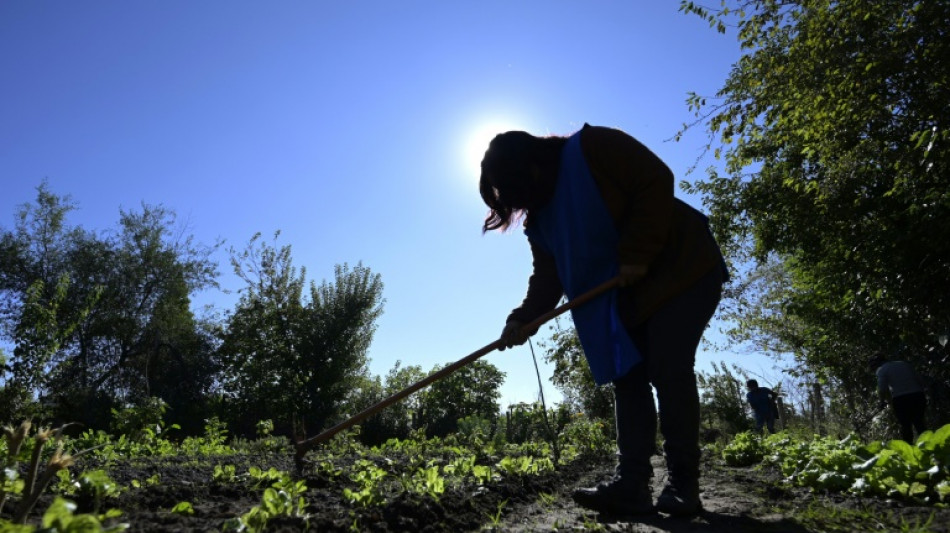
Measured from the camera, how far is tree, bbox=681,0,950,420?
5.71 meters

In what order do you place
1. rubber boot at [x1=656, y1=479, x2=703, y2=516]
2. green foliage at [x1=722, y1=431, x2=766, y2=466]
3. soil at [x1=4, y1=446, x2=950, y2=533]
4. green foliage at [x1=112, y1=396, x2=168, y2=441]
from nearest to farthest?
soil at [x1=4, y1=446, x2=950, y2=533], rubber boot at [x1=656, y1=479, x2=703, y2=516], green foliage at [x1=722, y1=431, x2=766, y2=466], green foliage at [x1=112, y1=396, x2=168, y2=441]

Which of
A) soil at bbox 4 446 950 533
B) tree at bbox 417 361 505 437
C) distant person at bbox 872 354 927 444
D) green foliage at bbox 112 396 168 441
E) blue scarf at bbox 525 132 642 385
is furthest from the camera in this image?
tree at bbox 417 361 505 437

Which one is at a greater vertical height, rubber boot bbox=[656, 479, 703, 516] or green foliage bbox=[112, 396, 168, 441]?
green foliage bbox=[112, 396, 168, 441]

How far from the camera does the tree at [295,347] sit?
467 inches

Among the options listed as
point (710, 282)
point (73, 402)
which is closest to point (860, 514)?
point (710, 282)

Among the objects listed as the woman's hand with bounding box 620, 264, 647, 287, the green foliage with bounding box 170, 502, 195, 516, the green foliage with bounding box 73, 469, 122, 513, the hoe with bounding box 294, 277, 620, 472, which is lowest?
the green foliage with bounding box 170, 502, 195, 516

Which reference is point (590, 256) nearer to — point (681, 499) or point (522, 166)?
point (522, 166)

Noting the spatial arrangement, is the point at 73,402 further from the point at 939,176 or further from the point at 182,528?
the point at 939,176

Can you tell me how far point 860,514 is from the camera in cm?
219

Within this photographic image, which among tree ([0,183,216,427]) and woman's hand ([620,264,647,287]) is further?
tree ([0,183,216,427])

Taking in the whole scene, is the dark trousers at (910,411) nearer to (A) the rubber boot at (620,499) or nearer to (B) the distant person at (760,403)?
(B) the distant person at (760,403)

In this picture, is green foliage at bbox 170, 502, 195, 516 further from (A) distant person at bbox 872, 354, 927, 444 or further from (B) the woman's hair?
(A) distant person at bbox 872, 354, 927, 444

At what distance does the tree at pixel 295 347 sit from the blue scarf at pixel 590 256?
6255 millimetres

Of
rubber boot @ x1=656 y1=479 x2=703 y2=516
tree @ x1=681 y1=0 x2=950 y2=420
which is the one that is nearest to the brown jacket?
rubber boot @ x1=656 y1=479 x2=703 y2=516
